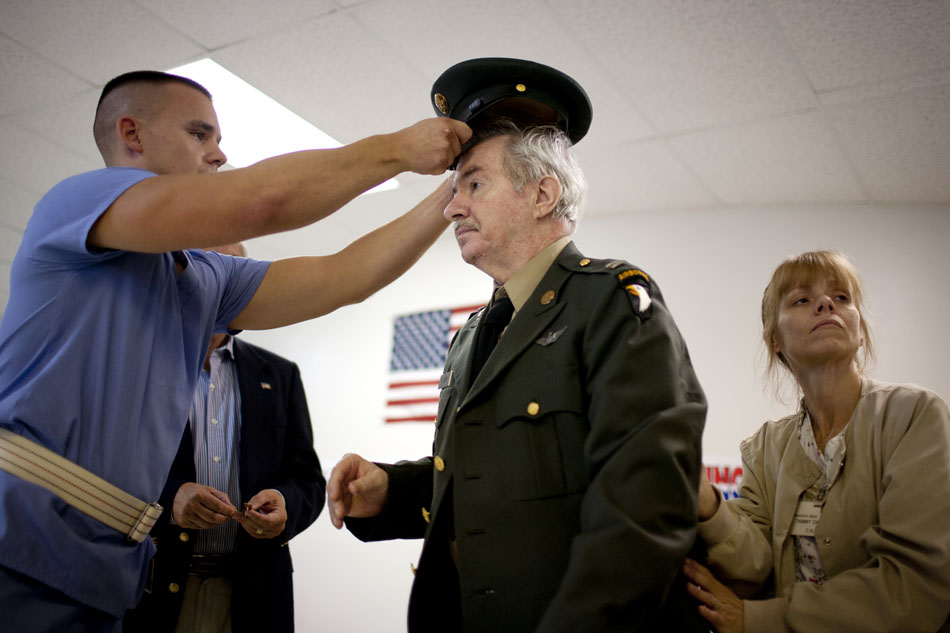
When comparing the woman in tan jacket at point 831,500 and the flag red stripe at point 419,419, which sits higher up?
the flag red stripe at point 419,419

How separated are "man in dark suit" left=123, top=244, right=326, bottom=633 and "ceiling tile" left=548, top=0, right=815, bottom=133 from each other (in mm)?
1769

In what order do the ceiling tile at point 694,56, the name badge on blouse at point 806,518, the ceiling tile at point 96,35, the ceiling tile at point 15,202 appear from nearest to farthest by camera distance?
1. the name badge on blouse at point 806,518
2. the ceiling tile at point 694,56
3. the ceiling tile at point 96,35
4. the ceiling tile at point 15,202

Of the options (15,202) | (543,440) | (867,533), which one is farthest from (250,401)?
(15,202)

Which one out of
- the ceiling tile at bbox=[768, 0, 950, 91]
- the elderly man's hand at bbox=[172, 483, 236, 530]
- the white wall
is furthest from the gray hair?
the white wall

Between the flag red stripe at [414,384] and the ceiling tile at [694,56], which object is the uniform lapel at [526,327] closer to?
the ceiling tile at [694,56]

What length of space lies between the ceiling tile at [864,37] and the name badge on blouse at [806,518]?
75.4 inches

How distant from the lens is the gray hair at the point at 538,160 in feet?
5.75

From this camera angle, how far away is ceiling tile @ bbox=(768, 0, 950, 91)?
2639mm

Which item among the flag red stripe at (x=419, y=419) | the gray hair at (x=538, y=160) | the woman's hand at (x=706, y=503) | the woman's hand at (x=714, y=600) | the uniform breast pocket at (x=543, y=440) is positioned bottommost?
the woman's hand at (x=714, y=600)

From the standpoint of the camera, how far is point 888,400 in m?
1.76

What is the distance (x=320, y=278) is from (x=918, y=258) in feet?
11.4

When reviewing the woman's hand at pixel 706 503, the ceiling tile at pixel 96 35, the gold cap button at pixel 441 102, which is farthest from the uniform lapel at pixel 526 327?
the ceiling tile at pixel 96 35

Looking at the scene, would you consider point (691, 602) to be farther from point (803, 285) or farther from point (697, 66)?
point (697, 66)

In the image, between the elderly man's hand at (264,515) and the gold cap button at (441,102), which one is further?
the elderly man's hand at (264,515)
